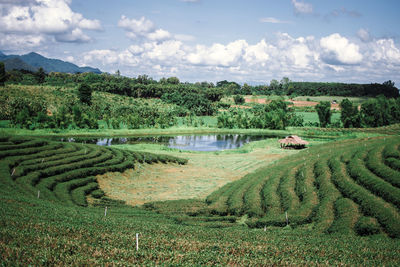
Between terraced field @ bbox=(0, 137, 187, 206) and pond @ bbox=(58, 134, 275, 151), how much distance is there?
37393 mm

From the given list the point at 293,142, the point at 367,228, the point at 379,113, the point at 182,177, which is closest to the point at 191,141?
the point at 293,142

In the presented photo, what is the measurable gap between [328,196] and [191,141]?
74.1 metres

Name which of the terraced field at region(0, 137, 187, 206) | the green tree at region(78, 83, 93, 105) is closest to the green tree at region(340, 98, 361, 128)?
the terraced field at region(0, 137, 187, 206)

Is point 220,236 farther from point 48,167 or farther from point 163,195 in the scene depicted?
point 48,167

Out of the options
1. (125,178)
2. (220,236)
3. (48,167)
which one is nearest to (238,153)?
(125,178)

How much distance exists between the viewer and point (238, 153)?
2970 inches

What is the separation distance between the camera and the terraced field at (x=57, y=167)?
3262cm

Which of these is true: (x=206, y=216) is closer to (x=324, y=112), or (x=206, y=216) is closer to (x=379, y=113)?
(x=324, y=112)

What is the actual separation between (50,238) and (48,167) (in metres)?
30.0

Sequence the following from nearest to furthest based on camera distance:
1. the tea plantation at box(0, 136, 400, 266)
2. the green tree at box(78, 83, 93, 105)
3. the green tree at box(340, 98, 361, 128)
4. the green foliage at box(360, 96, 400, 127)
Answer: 1. the tea plantation at box(0, 136, 400, 266)
2. the green foliage at box(360, 96, 400, 127)
3. the green tree at box(340, 98, 361, 128)
4. the green tree at box(78, 83, 93, 105)

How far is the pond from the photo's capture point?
89.2 meters

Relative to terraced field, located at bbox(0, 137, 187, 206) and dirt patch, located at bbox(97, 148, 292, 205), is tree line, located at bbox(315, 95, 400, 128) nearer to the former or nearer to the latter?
dirt patch, located at bbox(97, 148, 292, 205)

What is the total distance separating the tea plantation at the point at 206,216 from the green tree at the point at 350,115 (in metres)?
87.9

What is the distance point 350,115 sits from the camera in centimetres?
12100
